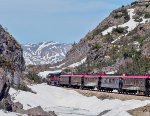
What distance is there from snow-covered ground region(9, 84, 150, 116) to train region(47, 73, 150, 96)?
3535 mm

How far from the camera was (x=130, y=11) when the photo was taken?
15238cm

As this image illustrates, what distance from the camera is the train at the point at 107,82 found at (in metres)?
59.9

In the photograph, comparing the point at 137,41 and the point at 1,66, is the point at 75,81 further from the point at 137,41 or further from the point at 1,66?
the point at 1,66

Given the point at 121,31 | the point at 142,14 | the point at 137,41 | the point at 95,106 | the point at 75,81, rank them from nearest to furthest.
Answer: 1. the point at 95,106
2. the point at 75,81
3. the point at 137,41
4. the point at 121,31
5. the point at 142,14

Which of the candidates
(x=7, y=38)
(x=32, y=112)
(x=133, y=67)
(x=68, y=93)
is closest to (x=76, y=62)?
(x=133, y=67)

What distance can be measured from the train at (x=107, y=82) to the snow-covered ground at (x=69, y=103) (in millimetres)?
3535

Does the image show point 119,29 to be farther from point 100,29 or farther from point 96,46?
Answer: point 96,46

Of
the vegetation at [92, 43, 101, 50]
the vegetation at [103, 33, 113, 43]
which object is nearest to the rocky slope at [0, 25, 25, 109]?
the vegetation at [92, 43, 101, 50]

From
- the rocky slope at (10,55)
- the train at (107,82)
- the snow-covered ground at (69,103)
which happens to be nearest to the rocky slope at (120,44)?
the train at (107,82)

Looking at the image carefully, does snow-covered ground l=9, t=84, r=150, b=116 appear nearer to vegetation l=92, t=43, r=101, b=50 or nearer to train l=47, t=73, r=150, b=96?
train l=47, t=73, r=150, b=96

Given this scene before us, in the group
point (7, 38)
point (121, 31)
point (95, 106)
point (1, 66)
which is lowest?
point (95, 106)

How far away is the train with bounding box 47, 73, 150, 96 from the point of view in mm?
59906

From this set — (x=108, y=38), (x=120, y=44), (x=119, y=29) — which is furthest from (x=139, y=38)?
(x=119, y=29)

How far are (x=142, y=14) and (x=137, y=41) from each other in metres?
29.9
